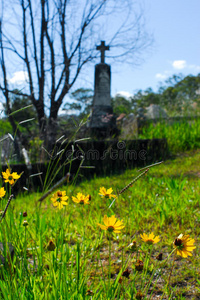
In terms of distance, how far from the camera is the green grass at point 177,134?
6285 millimetres

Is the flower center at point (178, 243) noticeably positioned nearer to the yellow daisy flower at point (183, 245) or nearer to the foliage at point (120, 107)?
the yellow daisy flower at point (183, 245)

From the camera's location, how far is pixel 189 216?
2240mm

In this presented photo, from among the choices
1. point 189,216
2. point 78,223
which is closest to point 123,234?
point 78,223

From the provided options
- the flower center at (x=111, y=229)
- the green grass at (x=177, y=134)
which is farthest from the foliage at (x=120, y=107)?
the flower center at (x=111, y=229)

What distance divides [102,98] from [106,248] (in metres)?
5.92

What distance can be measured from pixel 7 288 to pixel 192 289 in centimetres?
96

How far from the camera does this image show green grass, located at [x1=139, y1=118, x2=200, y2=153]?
6285 millimetres

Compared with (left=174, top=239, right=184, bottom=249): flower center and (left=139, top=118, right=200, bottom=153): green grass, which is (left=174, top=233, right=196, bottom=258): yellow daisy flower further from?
(left=139, top=118, right=200, bottom=153): green grass

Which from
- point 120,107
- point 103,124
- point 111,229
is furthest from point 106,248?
point 120,107

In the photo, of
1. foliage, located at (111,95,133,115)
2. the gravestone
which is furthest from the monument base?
foliage, located at (111,95,133,115)

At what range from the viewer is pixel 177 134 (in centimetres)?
638

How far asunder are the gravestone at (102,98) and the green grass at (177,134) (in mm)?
936

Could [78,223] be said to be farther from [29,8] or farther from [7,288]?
[29,8]

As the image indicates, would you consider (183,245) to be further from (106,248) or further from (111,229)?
(106,248)
